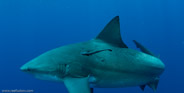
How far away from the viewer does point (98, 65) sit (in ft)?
9.75

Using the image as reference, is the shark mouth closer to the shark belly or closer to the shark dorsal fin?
the shark belly

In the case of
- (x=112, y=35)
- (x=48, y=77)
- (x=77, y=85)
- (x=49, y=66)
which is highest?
(x=112, y=35)

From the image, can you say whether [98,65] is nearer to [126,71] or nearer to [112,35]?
[126,71]

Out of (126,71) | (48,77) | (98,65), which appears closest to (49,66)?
(48,77)

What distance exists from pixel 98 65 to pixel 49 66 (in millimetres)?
672

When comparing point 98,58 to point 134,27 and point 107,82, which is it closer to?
point 107,82

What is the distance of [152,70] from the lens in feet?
11.9

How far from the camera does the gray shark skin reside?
8.67ft

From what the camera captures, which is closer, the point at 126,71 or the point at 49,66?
the point at 49,66

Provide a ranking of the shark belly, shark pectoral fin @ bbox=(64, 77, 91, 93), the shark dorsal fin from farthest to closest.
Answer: the shark dorsal fin, the shark belly, shark pectoral fin @ bbox=(64, 77, 91, 93)

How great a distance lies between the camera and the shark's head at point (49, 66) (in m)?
2.59

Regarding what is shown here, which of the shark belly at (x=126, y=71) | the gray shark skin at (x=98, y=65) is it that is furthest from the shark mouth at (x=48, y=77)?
the shark belly at (x=126, y=71)

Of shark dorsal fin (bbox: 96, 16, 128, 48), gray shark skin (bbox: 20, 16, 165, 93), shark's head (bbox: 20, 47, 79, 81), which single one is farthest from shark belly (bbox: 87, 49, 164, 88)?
shark's head (bbox: 20, 47, 79, 81)

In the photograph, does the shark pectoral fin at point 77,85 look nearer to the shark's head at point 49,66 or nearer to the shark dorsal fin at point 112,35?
the shark's head at point 49,66
